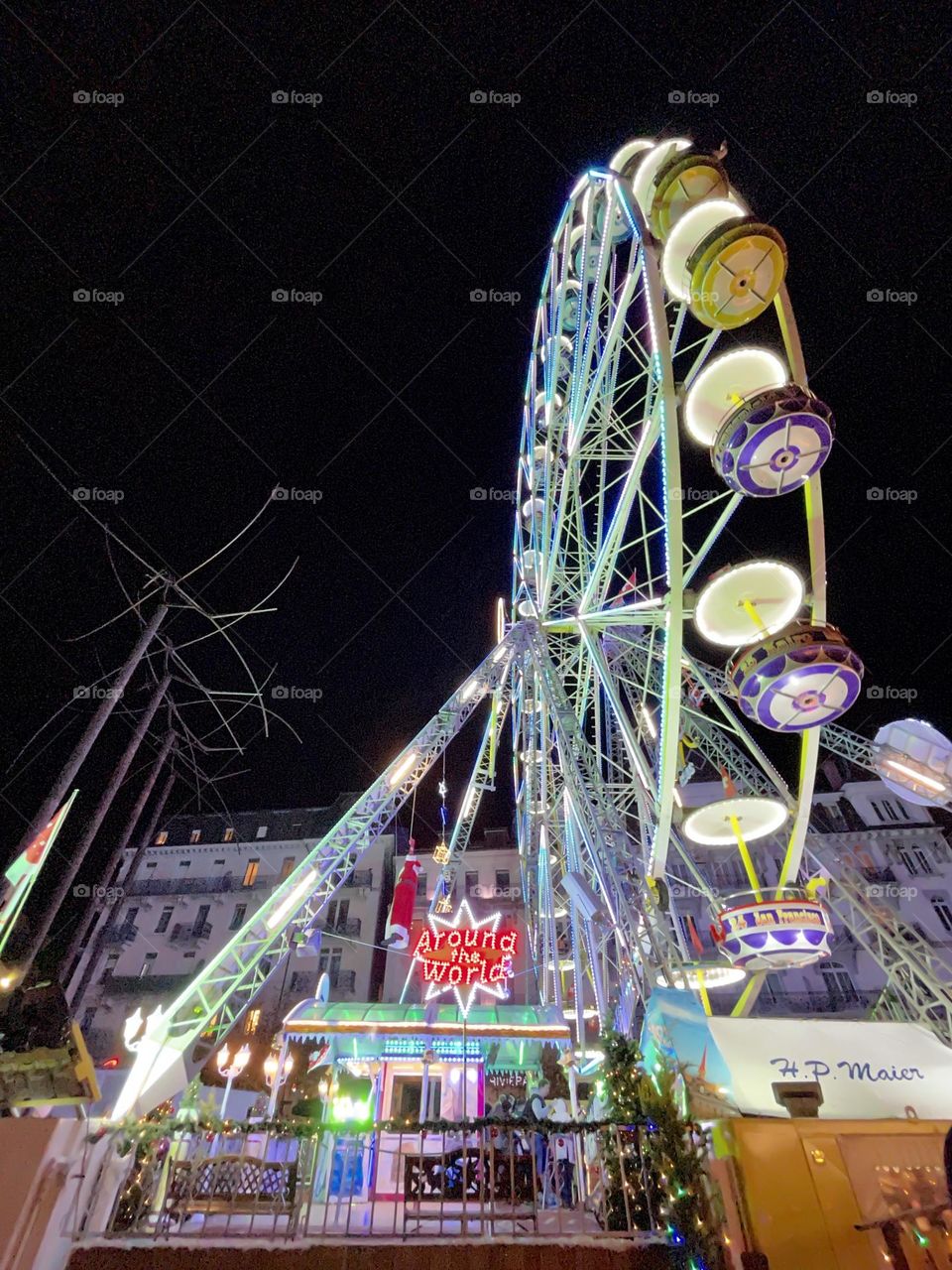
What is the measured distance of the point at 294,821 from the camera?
121 feet

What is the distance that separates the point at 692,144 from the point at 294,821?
118 feet

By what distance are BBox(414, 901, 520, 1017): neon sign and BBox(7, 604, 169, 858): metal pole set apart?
881 cm

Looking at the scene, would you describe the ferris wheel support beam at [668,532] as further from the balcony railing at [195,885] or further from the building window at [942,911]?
the balcony railing at [195,885]

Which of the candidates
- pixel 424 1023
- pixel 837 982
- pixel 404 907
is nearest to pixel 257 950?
pixel 424 1023

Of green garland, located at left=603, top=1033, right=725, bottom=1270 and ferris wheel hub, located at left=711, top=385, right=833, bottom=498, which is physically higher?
ferris wheel hub, located at left=711, top=385, right=833, bottom=498

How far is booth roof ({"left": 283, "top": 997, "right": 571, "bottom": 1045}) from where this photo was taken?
1336cm

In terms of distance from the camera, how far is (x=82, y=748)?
1063cm

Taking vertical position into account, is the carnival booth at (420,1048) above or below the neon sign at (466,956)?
below

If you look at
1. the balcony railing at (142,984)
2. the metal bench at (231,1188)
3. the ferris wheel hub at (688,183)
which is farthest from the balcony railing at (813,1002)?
the ferris wheel hub at (688,183)

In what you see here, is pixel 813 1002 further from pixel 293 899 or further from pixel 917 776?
pixel 293 899

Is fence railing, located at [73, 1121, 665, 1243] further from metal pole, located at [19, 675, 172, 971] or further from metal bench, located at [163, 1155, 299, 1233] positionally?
metal pole, located at [19, 675, 172, 971]

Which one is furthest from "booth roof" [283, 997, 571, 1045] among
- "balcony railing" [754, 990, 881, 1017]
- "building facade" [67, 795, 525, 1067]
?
"balcony railing" [754, 990, 881, 1017]

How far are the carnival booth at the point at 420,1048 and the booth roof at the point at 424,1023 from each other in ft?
0.06

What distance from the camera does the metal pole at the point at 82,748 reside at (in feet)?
30.4
